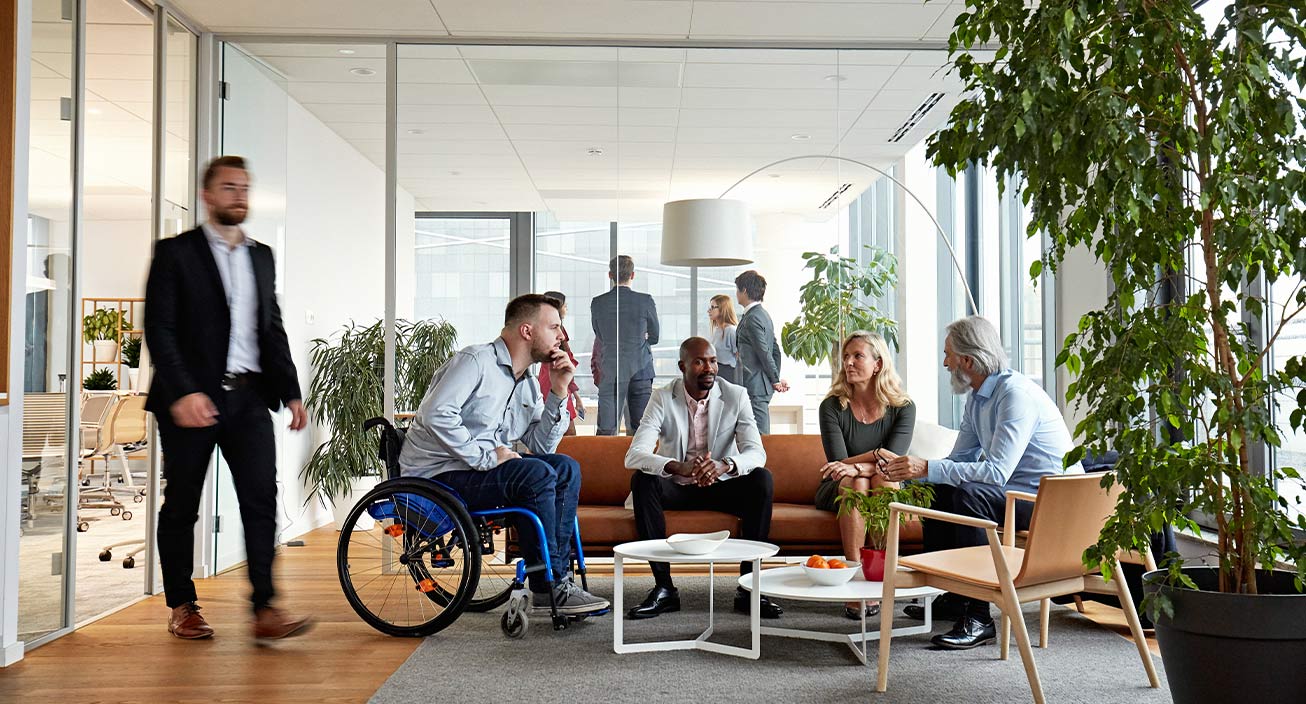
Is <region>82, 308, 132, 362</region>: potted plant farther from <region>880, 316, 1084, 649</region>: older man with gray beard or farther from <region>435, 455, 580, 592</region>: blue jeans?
<region>880, 316, 1084, 649</region>: older man with gray beard

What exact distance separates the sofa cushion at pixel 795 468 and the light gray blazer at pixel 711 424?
27cm

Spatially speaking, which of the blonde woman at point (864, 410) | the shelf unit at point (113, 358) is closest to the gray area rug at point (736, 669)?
the blonde woman at point (864, 410)

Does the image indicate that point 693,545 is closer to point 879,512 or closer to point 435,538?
point 879,512

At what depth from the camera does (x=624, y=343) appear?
17.7 feet

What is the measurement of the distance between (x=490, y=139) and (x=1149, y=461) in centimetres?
408

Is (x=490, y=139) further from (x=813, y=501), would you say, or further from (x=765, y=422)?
(x=813, y=501)

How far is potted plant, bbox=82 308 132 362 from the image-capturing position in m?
4.84

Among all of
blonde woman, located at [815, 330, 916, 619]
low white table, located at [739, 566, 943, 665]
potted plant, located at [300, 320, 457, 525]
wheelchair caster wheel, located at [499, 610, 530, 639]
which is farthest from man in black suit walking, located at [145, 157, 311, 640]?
potted plant, located at [300, 320, 457, 525]

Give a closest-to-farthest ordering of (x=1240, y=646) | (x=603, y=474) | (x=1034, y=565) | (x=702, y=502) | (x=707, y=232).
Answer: (x=1240, y=646) → (x=1034, y=565) → (x=702, y=502) → (x=603, y=474) → (x=707, y=232)

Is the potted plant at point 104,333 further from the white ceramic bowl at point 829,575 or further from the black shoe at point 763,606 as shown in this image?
the white ceramic bowl at point 829,575

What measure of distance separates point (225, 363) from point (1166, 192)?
2.64 m

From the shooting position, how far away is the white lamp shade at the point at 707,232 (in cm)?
530

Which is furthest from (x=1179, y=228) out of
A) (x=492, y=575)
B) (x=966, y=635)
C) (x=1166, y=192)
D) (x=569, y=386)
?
(x=492, y=575)

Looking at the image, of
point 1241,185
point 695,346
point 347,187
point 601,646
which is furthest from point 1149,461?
point 347,187
